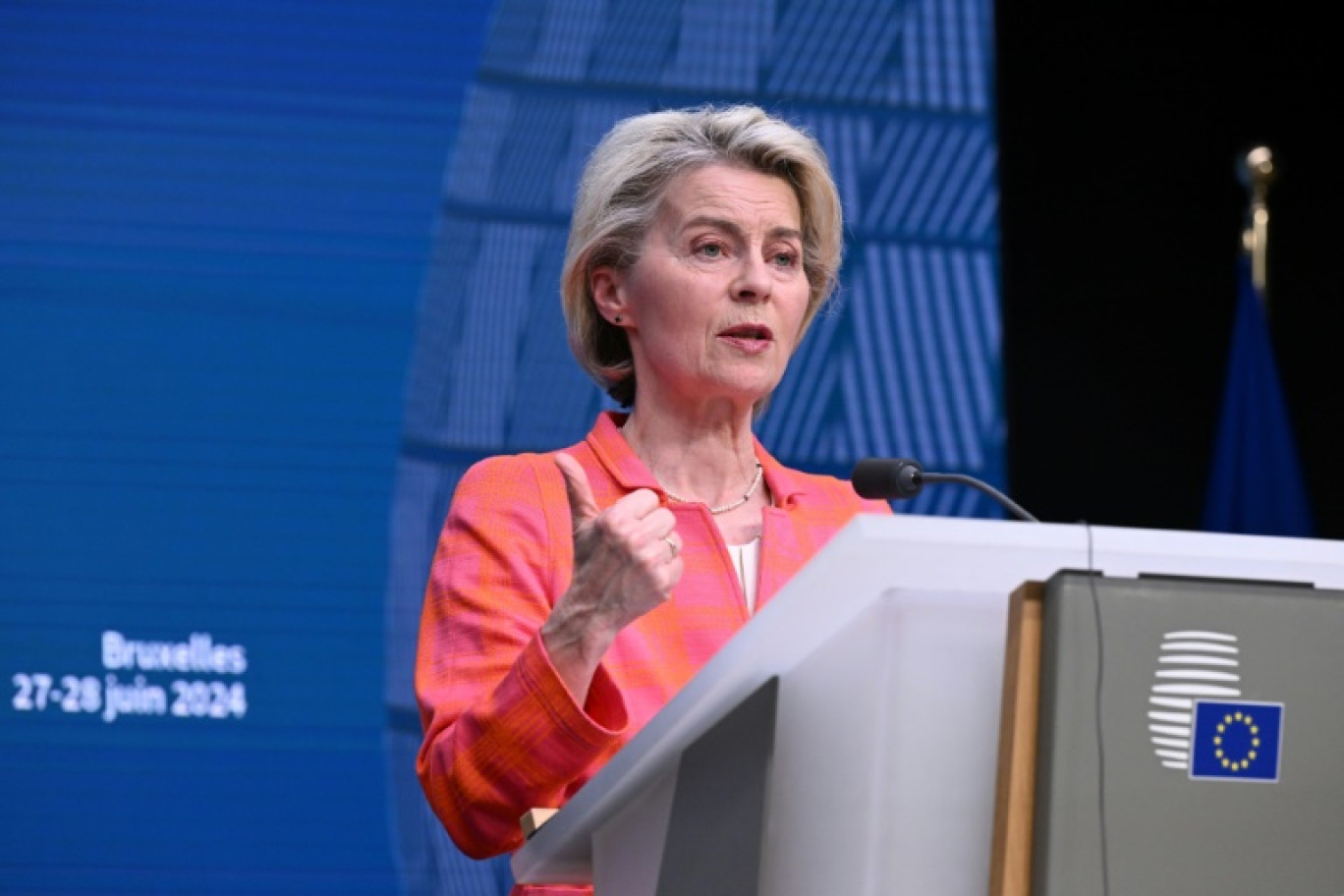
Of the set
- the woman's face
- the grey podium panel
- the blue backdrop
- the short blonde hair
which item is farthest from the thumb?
the blue backdrop

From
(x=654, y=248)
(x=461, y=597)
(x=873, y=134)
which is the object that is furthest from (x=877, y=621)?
(x=873, y=134)

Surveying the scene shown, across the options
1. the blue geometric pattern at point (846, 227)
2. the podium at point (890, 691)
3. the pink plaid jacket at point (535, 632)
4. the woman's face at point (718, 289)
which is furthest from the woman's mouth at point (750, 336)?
the blue geometric pattern at point (846, 227)

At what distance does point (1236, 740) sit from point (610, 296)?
1350 millimetres

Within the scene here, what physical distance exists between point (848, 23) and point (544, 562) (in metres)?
2.07

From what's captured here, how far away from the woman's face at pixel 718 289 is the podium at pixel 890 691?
992mm

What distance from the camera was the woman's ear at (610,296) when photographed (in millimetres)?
2279

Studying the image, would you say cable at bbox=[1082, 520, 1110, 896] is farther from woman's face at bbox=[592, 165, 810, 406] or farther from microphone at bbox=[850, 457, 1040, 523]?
woman's face at bbox=[592, 165, 810, 406]

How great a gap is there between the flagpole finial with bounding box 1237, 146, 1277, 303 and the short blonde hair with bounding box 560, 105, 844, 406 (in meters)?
1.99

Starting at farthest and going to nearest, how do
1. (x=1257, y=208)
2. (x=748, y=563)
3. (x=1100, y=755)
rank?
(x=1257, y=208) → (x=748, y=563) → (x=1100, y=755)

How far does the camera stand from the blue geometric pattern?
3422mm

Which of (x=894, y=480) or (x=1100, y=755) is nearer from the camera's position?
(x=1100, y=755)

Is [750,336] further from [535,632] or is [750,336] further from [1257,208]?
[1257,208]

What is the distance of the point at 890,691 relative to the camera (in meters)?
1.07

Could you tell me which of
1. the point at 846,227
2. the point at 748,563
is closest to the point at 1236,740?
the point at 748,563
